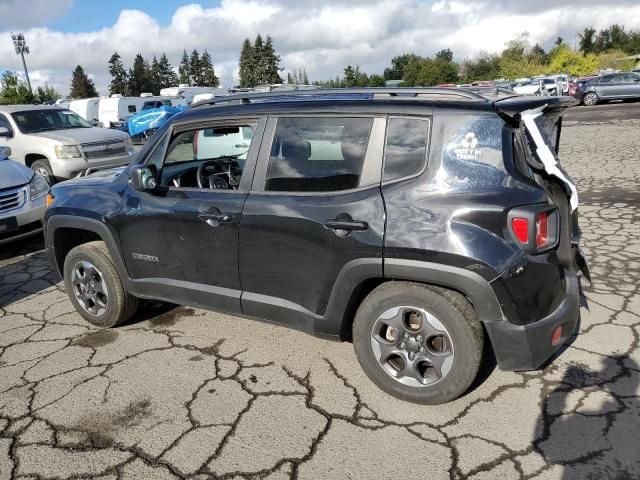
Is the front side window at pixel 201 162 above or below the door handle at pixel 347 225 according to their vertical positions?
above

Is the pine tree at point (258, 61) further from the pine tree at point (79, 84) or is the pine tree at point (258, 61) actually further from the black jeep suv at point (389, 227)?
the black jeep suv at point (389, 227)

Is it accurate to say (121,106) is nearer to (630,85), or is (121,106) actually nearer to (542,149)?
(630,85)

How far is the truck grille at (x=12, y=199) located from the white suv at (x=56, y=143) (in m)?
3.26

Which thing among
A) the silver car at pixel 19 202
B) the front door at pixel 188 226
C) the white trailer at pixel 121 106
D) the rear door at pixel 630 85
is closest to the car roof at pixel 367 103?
the front door at pixel 188 226

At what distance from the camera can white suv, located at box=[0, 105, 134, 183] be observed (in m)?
9.63

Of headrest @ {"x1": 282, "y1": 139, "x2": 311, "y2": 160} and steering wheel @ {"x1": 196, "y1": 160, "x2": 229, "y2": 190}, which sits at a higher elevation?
headrest @ {"x1": 282, "y1": 139, "x2": 311, "y2": 160}

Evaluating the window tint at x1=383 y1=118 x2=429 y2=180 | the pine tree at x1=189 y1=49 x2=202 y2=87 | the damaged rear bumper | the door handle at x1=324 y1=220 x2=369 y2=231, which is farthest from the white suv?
the pine tree at x1=189 y1=49 x2=202 y2=87

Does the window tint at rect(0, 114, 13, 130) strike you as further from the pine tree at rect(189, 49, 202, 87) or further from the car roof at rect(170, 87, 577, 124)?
the pine tree at rect(189, 49, 202, 87)

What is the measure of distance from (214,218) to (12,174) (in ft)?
14.7

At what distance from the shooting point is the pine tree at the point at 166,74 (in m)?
100

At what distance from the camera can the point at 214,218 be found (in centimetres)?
319

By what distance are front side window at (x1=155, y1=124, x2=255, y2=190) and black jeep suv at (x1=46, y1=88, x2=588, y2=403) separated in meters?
0.04

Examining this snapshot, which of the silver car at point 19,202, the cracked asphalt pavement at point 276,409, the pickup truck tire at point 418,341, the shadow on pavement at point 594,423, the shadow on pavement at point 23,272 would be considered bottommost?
the shadow on pavement at point 594,423

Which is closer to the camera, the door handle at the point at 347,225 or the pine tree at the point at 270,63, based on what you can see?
the door handle at the point at 347,225
